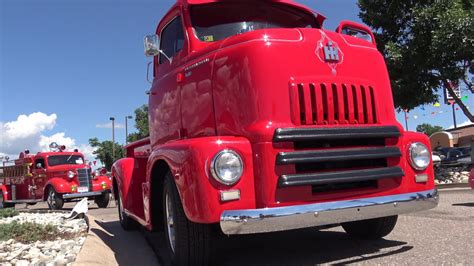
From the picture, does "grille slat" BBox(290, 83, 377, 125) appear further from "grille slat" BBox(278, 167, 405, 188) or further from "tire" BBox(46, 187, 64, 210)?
"tire" BBox(46, 187, 64, 210)

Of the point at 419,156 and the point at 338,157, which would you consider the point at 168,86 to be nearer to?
the point at 338,157

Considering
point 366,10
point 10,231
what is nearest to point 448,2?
point 366,10

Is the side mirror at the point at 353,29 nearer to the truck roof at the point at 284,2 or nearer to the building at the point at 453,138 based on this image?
the truck roof at the point at 284,2

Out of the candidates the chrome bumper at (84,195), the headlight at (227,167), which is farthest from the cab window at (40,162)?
the headlight at (227,167)

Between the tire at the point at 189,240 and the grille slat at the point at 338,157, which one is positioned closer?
the grille slat at the point at 338,157

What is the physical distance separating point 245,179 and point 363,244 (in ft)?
7.26

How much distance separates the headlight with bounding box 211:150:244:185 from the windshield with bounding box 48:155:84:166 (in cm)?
1464

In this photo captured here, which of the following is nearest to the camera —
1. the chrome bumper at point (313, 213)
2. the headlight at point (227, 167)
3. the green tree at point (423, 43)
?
the chrome bumper at point (313, 213)

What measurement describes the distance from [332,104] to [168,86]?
2.19 m

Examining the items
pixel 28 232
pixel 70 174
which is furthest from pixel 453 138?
pixel 28 232

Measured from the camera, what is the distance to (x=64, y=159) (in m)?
17.3

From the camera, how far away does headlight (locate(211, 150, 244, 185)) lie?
12.5ft

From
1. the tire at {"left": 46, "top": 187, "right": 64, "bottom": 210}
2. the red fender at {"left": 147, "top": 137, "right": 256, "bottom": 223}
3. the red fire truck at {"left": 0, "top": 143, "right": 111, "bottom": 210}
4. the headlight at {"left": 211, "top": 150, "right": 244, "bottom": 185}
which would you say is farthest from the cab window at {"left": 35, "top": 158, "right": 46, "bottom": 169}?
the headlight at {"left": 211, "top": 150, "right": 244, "bottom": 185}

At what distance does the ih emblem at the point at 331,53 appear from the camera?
4473 mm
